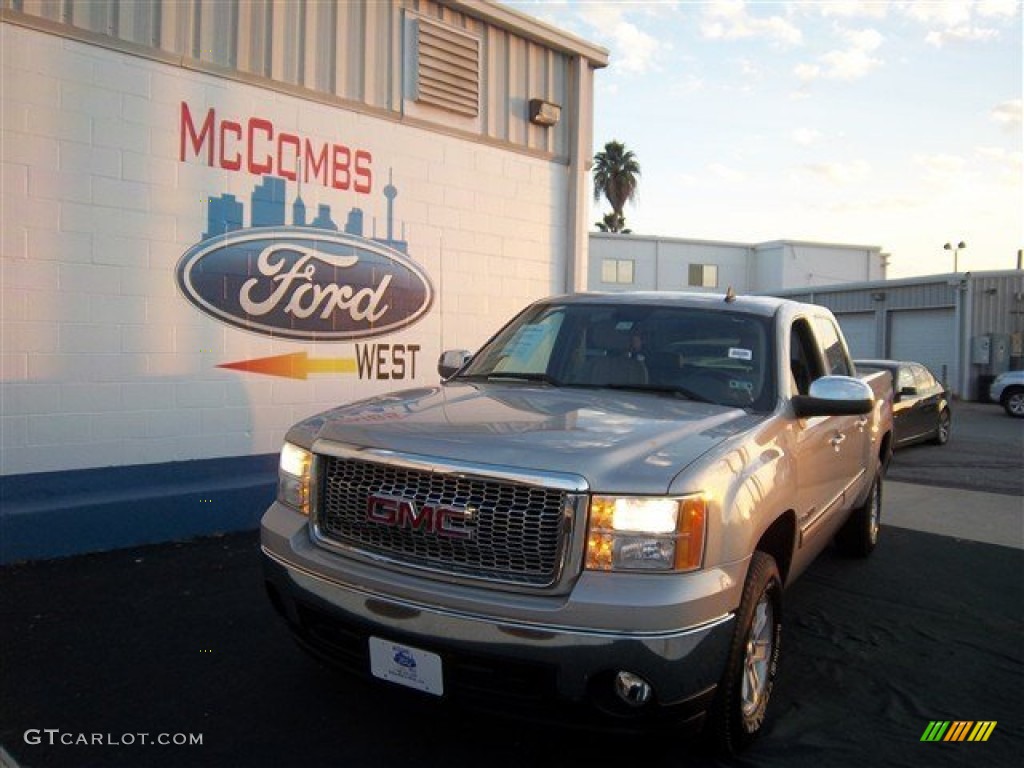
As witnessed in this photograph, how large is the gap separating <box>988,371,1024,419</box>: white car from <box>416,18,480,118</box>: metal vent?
649 inches

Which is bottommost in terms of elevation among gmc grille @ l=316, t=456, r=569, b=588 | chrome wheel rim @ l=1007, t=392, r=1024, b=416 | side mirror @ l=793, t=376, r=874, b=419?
chrome wheel rim @ l=1007, t=392, r=1024, b=416

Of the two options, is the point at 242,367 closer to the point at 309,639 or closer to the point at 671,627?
the point at 309,639

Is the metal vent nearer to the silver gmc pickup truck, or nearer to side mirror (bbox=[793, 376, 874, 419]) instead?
the silver gmc pickup truck

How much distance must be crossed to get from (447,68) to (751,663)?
6.31 meters

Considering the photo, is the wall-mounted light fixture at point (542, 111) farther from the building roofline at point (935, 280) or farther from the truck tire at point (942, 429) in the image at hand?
the building roofline at point (935, 280)

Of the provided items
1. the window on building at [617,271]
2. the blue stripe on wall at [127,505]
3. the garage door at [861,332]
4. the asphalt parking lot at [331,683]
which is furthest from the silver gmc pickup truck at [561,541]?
the window on building at [617,271]

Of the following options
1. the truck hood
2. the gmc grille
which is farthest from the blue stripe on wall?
the gmc grille

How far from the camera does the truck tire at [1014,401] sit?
63.1 ft

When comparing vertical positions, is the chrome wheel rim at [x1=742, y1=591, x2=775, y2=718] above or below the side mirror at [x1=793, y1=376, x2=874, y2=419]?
below

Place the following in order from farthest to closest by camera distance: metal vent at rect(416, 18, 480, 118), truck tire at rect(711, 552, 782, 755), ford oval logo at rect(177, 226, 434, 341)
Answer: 1. metal vent at rect(416, 18, 480, 118)
2. ford oval logo at rect(177, 226, 434, 341)
3. truck tire at rect(711, 552, 782, 755)

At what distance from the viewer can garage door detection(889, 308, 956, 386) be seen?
24.8 metres

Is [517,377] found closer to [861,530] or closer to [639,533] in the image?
[639,533]

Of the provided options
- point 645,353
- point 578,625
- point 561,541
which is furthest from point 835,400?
point 578,625

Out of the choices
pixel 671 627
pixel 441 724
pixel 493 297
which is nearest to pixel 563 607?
pixel 671 627
